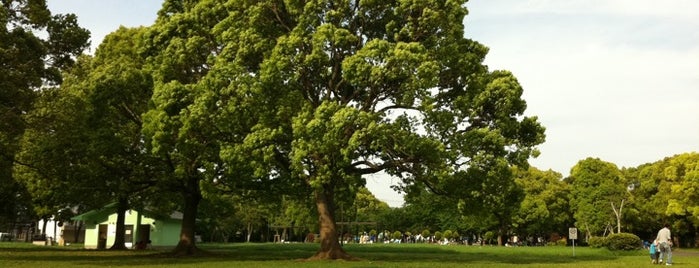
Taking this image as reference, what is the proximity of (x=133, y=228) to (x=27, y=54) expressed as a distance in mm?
36903

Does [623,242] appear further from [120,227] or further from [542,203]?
[120,227]

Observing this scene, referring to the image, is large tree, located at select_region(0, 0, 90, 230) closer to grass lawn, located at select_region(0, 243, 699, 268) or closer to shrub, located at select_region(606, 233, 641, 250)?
grass lawn, located at select_region(0, 243, 699, 268)

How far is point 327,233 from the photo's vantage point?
27.8 m

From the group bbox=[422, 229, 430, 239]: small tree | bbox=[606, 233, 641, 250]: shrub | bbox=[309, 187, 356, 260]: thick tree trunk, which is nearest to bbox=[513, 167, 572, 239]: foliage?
bbox=[422, 229, 430, 239]: small tree

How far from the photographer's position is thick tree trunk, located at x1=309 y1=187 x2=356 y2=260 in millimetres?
27294

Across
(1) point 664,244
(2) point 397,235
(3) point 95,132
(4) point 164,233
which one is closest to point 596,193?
(2) point 397,235

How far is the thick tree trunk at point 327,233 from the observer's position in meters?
27.3

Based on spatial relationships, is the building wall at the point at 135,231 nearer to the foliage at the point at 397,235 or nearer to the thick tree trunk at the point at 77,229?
the thick tree trunk at the point at 77,229

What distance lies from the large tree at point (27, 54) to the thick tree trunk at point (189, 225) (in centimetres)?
938

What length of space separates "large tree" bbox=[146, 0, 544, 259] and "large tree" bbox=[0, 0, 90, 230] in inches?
152

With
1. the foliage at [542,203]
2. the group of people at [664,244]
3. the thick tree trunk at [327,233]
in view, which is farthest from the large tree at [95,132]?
the foliage at [542,203]

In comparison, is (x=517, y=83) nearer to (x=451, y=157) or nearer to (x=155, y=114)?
(x=451, y=157)

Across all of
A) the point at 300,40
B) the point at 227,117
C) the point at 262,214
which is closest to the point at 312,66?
the point at 300,40

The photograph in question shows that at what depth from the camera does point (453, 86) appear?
27859 millimetres
